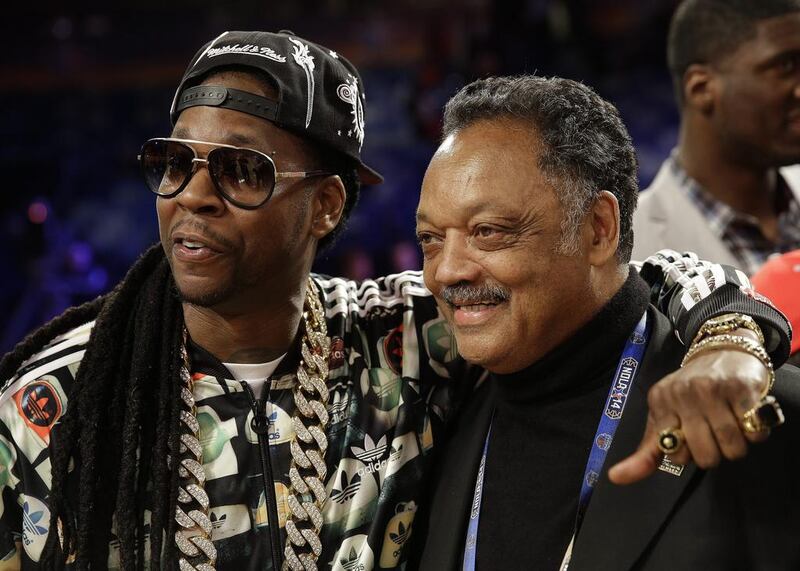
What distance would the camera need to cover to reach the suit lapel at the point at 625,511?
1835 millimetres

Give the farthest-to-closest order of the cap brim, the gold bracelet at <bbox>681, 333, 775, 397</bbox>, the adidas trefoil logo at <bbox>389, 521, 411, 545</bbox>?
the cap brim < the adidas trefoil logo at <bbox>389, 521, 411, 545</bbox> < the gold bracelet at <bbox>681, 333, 775, 397</bbox>

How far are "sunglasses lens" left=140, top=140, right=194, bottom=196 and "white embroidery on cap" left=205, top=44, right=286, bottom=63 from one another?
0.26 m

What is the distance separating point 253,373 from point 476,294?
0.59 m

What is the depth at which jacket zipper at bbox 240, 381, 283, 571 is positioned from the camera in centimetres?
213

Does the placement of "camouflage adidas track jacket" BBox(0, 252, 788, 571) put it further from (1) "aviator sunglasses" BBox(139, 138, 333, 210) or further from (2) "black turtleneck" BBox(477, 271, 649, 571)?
(1) "aviator sunglasses" BBox(139, 138, 333, 210)

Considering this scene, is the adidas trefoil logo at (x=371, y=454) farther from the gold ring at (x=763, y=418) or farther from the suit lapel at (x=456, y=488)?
the gold ring at (x=763, y=418)

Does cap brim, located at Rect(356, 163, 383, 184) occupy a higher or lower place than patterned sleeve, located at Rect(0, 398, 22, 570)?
higher

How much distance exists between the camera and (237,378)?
2293 mm

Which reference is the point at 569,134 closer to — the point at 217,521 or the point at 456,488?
the point at 456,488

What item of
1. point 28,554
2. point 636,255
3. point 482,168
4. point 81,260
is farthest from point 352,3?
point 28,554

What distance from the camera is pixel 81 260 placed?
4824 mm

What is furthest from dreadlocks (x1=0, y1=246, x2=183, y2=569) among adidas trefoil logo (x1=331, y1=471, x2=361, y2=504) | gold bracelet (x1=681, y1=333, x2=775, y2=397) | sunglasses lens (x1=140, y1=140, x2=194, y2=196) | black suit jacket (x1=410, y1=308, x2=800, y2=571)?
gold bracelet (x1=681, y1=333, x2=775, y2=397)

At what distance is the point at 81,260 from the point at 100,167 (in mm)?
710

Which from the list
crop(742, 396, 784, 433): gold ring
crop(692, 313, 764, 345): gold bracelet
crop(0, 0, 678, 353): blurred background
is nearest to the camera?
crop(742, 396, 784, 433): gold ring
